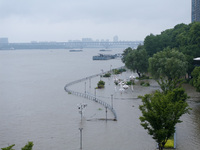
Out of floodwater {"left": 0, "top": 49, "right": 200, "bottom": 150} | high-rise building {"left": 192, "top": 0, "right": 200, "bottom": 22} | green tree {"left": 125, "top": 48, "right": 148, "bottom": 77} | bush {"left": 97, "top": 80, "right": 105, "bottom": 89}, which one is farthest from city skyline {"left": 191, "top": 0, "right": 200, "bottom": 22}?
floodwater {"left": 0, "top": 49, "right": 200, "bottom": 150}

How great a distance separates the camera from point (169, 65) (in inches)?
1682

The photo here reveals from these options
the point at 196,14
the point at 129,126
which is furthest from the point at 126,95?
the point at 196,14

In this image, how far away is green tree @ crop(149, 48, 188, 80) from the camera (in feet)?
139

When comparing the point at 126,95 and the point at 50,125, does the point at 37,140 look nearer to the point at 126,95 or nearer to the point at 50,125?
the point at 50,125

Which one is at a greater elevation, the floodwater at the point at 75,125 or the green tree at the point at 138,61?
the green tree at the point at 138,61

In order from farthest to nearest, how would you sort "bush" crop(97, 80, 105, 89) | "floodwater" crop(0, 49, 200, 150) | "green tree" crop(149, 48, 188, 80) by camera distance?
"bush" crop(97, 80, 105, 89) → "green tree" crop(149, 48, 188, 80) → "floodwater" crop(0, 49, 200, 150)

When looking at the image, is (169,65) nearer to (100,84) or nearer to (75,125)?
(100,84)

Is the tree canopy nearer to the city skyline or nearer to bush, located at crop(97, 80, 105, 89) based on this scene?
bush, located at crop(97, 80, 105, 89)

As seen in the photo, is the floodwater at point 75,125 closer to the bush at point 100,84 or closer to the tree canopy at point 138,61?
the bush at point 100,84

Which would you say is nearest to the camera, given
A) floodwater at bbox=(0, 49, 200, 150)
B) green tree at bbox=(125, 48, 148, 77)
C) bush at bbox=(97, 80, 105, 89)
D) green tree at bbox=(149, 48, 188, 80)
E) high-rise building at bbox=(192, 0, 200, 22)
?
floodwater at bbox=(0, 49, 200, 150)

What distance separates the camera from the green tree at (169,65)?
4225cm

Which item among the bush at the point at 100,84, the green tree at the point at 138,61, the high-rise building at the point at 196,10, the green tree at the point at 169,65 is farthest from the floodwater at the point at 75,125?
the high-rise building at the point at 196,10

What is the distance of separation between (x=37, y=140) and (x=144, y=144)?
903cm

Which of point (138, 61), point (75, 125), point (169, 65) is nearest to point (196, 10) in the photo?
point (138, 61)
